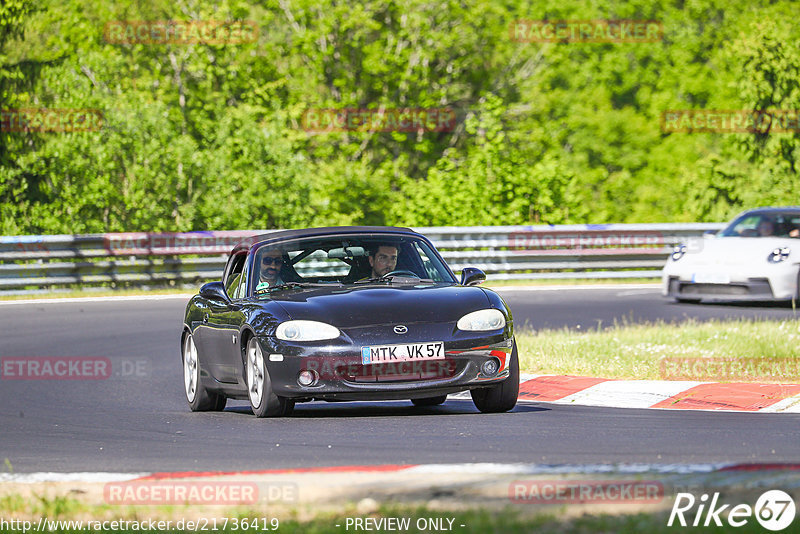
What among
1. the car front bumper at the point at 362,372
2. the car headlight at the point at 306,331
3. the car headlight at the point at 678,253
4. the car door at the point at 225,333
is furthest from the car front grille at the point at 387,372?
the car headlight at the point at 678,253

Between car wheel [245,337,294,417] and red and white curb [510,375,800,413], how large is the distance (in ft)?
7.11

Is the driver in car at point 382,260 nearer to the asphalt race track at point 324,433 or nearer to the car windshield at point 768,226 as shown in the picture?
the asphalt race track at point 324,433

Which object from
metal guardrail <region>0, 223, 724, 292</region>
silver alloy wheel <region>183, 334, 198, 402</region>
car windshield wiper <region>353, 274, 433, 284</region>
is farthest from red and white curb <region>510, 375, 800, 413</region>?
metal guardrail <region>0, 223, 724, 292</region>

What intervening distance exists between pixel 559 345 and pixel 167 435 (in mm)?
5414

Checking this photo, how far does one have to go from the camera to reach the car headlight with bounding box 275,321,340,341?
9.07m

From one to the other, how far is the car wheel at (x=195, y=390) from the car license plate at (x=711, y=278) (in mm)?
9557

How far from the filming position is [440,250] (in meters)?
24.5

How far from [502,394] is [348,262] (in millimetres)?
1514

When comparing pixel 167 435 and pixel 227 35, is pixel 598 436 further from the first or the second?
pixel 227 35

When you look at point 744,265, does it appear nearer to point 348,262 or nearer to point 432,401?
point 432,401

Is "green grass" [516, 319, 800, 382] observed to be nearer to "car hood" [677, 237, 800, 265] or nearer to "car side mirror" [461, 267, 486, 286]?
"car side mirror" [461, 267, 486, 286]

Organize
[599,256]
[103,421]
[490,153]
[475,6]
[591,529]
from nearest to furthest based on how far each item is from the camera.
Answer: [591,529]
[103,421]
[599,256]
[490,153]
[475,6]

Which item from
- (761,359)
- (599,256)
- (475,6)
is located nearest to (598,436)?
(761,359)

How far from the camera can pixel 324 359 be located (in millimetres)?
9008
